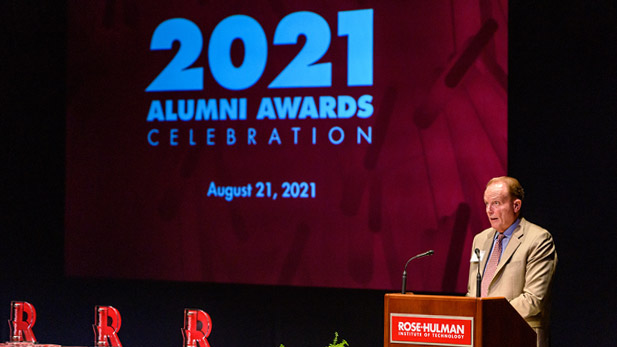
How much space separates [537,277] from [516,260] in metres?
0.12

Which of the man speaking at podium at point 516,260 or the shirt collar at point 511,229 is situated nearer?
the man speaking at podium at point 516,260

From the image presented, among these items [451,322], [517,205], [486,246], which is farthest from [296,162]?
[451,322]

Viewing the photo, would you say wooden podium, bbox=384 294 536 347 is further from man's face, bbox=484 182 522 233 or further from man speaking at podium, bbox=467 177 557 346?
man's face, bbox=484 182 522 233

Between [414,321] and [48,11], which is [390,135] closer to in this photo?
[414,321]

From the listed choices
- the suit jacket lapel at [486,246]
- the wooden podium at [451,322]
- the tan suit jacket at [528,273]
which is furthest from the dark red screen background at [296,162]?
the wooden podium at [451,322]

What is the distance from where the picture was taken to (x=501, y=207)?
147 inches

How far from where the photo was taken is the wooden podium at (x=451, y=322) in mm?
2693

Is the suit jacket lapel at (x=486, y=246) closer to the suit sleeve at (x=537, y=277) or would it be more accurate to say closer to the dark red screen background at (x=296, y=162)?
the suit sleeve at (x=537, y=277)

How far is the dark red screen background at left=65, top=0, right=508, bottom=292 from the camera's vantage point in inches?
192

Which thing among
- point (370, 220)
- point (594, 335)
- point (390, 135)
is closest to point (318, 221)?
point (370, 220)

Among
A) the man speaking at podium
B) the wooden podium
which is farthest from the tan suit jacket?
the wooden podium

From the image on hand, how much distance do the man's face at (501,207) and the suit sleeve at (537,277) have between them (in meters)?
0.18

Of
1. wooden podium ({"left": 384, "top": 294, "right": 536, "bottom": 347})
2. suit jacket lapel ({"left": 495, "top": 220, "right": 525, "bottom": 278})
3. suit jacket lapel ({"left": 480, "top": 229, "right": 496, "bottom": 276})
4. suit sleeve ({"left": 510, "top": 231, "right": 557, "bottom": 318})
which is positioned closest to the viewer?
wooden podium ({"left": 384, "top": 294, "right": 536, "bottom": 347})

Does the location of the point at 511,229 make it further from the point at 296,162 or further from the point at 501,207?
the point at 296,162
